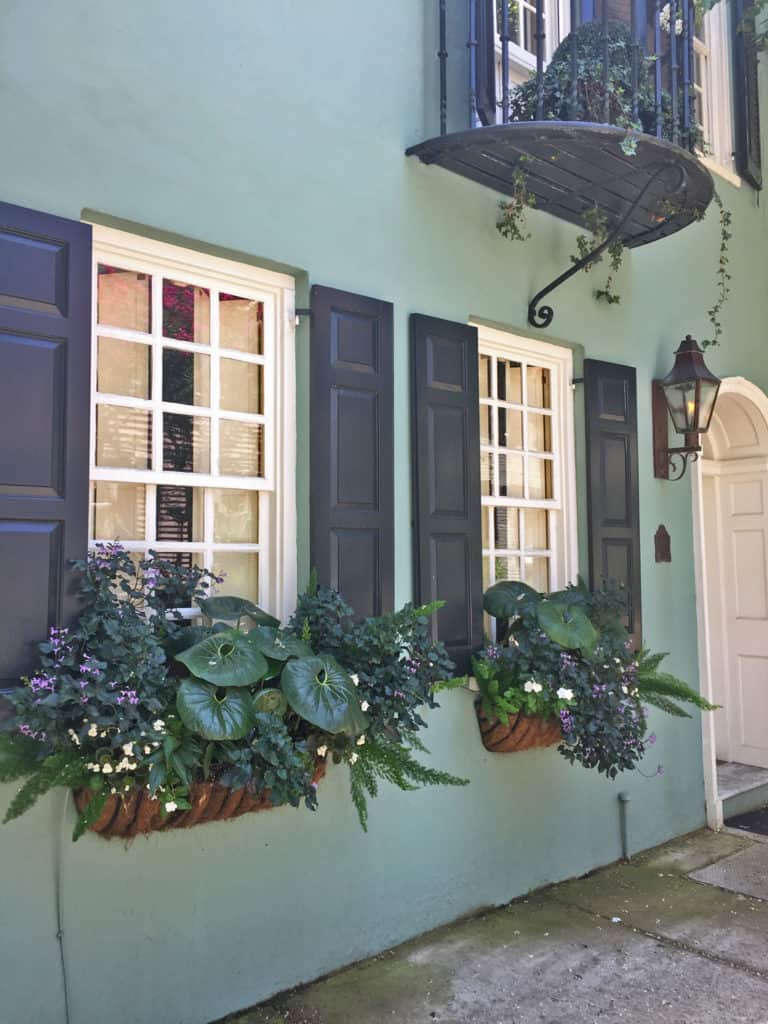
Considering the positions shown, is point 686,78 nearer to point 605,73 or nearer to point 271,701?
point 605,73

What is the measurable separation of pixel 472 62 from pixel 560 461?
2154 millimetres

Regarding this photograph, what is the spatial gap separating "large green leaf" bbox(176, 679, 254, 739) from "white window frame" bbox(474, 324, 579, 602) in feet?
8.03

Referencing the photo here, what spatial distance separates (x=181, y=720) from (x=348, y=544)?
3.96 feet

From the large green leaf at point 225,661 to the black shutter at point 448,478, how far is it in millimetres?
1245

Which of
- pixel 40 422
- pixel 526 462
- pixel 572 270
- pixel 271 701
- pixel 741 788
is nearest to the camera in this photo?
pixel 40 422

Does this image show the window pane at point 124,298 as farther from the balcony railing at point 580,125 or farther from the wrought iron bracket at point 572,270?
the wrought iron bracket at point 572,270

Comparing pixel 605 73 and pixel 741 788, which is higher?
pixel 605 73

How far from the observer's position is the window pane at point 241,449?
12.2 ft

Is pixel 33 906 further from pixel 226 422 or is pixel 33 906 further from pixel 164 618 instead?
pixel 226 422

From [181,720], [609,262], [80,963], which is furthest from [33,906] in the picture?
[609,262]

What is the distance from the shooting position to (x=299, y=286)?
3.87 meters

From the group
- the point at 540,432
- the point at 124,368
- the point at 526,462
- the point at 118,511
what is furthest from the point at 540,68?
the point at 118,511

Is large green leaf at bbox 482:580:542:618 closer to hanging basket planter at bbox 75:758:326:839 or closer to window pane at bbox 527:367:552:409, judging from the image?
window pane at bbox 527:367:552:409

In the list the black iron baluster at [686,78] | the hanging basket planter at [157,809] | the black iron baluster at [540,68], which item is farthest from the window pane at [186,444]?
the black iron baluster at [686,78]
